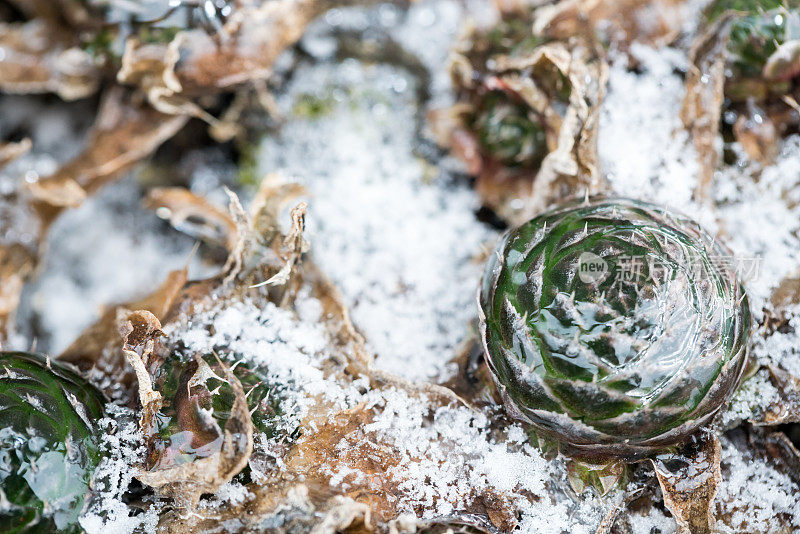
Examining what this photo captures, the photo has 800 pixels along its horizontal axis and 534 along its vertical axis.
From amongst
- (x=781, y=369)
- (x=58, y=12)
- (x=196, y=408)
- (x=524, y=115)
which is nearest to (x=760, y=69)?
(x=524, y=115)


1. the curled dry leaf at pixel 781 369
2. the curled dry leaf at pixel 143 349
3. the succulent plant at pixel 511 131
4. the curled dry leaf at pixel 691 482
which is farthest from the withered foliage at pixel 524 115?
the curled dry leaf at pixel 143 349

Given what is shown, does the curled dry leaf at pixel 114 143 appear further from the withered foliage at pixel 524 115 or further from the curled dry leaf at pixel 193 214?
the withered foliage at pixel 524 115

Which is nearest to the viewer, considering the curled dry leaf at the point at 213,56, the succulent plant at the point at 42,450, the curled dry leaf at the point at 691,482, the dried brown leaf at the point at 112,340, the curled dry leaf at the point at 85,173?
the succulent plant at the point at 42,450

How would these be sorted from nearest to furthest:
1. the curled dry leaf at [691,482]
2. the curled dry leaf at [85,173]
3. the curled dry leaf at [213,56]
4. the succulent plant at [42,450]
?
the succulent plant at [42,450] → the curled dry leaf at [691,482] → the curled dry leaf at [213,56] → the curled dry leaf at [85,173]

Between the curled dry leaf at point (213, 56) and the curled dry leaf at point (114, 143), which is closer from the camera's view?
the curled dry leaf at point (213, 56)

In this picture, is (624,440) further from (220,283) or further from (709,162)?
(220,283)

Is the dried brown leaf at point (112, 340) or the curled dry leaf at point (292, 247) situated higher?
the curled dry leaf at point (292, 247)

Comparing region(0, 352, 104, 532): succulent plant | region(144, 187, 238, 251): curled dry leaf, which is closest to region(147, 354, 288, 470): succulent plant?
region(0, 352, 104, 532): succulent plant

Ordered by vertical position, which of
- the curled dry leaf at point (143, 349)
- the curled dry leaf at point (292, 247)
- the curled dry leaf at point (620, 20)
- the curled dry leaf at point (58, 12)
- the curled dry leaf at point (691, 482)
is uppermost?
the curled dry leaf at point (620, 20)
